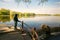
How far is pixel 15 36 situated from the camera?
2451 mm

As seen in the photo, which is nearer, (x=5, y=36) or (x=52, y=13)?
(x=5, y=36)

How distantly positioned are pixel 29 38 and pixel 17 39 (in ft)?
0.64

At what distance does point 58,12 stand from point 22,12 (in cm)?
63

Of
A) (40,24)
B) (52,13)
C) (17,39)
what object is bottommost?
(17,39)

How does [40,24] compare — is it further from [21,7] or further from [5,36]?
[5,36]

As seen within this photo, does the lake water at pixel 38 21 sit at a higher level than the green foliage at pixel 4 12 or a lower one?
lower

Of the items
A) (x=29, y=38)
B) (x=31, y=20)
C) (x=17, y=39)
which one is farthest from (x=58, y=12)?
(x=17, y=39)

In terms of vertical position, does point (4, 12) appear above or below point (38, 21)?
above

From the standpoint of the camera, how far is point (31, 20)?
254cm

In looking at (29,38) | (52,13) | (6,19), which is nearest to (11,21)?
(6,19)

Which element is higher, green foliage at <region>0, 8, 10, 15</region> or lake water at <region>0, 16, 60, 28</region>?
green foliage at <region>0, 8, 10, 15</region>

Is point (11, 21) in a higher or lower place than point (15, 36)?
higher

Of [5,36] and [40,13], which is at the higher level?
[40,13]

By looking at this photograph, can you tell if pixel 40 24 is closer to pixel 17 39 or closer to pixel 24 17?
pixel 24 17
